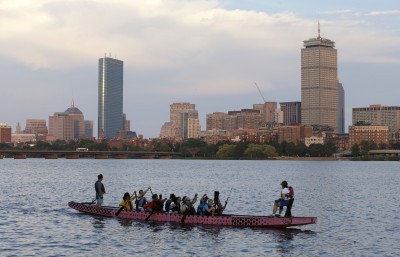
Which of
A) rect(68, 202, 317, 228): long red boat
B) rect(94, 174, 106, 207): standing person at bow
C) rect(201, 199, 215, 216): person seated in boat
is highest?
rect(94, 174, 106, 207): standing person at bow

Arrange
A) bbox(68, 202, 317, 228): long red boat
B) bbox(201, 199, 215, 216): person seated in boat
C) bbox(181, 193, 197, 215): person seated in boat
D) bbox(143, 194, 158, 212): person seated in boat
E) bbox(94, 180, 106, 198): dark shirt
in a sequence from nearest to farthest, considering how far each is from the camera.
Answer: bbox(68, 202, 317, 228): long red boat
bbox(201, 199, 215, 216): person seated in boat
bbox(181, 193, 197, 215): person seated in boat
bbox(143, 194, 158, 212): person seated in boat
bbox(94, 180, 106, 198): dark shirt

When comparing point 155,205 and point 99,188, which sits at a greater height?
point 99,188

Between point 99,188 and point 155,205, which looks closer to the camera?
point 155,205

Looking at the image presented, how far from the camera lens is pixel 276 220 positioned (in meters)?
47.4

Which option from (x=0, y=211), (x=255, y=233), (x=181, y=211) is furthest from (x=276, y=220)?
(x=0, y=211)

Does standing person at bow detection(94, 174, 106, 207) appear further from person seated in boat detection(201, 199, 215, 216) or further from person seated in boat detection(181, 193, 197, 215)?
person seated in boat detection(201, 199, 215, 216)

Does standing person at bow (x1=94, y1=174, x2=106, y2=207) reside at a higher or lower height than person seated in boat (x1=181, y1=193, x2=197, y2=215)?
higher

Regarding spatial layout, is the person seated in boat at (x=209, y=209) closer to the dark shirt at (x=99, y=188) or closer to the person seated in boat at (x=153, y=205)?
the person seated in boat at (x=153, y=205)

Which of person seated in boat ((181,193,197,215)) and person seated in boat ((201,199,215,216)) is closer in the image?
person seated in boat ((201,199,215,216))

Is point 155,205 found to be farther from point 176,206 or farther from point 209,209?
point 209,209

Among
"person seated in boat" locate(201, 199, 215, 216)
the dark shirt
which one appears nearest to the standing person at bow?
the dark shirt

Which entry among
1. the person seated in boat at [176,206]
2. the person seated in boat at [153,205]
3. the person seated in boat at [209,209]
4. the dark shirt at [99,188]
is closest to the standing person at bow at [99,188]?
the dark shirt at [99,188]

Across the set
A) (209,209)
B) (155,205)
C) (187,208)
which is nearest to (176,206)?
(187,208)

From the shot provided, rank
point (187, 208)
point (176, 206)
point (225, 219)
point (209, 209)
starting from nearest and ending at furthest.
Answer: point (225, 219), point (209, 209), point (187, 208), point (176, 206)
